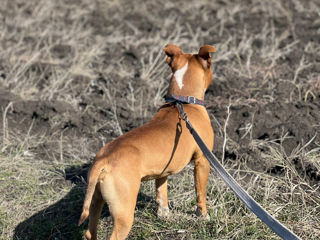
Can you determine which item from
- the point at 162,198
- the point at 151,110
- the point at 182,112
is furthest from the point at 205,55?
the point at 151,110

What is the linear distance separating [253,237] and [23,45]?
6.54m

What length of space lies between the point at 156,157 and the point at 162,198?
0.85m

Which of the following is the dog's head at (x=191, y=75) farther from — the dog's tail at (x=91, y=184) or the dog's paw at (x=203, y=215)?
the dog's tail at (x=91, y=184)

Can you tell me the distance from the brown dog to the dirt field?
1.91ft

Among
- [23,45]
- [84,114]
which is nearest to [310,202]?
[84,114]

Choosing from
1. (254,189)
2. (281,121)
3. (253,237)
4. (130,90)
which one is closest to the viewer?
(253,237)

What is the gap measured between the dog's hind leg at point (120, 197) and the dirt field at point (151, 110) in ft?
2.69

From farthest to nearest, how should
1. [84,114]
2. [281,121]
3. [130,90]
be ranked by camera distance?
1. [130,90]
2. [84,114]
3. [281,121]

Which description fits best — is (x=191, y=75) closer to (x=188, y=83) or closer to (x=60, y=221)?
(x=188, y=83)

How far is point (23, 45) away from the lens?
934 cm

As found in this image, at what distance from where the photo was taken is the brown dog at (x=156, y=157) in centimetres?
365

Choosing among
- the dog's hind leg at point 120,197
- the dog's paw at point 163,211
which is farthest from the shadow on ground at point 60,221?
the dog's hind leg at point 120,197

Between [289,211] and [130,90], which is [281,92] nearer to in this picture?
[130,90]

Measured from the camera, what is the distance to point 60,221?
15.8 feet
